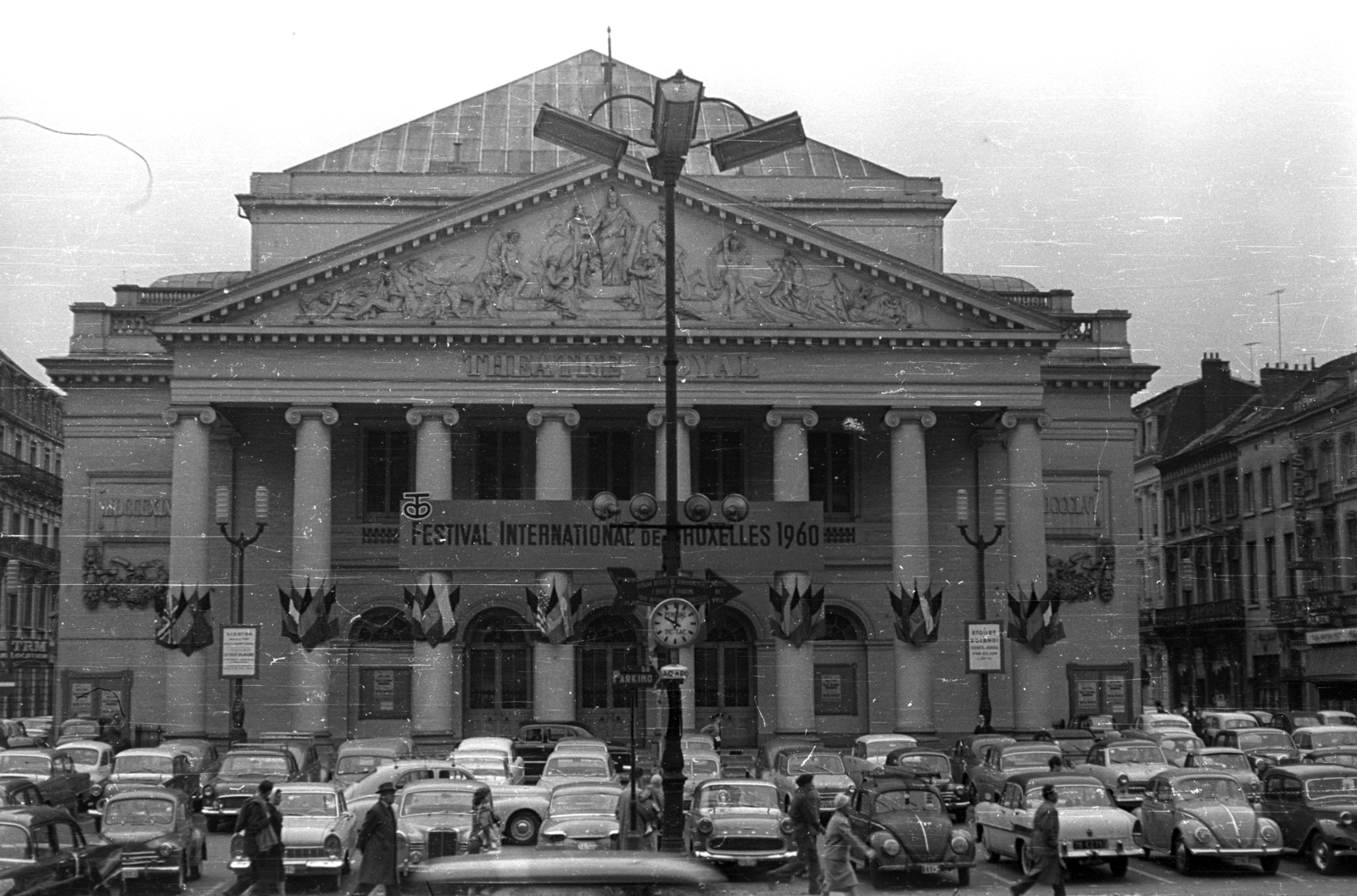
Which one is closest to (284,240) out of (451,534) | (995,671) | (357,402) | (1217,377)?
(357,402)

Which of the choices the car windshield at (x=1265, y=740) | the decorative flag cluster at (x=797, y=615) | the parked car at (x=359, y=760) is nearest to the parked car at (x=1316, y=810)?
the car windshield at (x=1265, y=740)

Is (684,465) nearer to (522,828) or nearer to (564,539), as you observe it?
(564,539)

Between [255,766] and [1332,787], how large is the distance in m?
19.8

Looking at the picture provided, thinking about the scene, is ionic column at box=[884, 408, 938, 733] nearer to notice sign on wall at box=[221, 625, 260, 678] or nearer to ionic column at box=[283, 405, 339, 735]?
ionic column at box=[283, 405, 339, 735]

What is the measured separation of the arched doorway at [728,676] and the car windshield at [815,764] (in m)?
18.9

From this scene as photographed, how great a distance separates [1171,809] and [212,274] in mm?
43874

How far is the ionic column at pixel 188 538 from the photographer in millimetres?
A: 46844

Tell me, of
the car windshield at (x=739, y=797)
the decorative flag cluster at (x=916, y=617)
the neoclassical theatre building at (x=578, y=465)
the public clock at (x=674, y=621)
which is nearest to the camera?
the public clock at (x=674, y=621)

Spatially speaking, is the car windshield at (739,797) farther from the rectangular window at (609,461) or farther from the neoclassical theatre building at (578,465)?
the rectangular window at (609,461)

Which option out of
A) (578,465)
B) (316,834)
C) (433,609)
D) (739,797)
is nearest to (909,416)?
(578,465)

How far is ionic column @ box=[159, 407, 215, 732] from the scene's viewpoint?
46844 mm

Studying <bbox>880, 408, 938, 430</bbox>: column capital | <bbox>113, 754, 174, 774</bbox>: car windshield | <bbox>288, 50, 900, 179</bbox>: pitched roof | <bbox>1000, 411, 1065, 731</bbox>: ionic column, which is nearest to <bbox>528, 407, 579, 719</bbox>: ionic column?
<bbox>880, 408, 938, 430</bbox>: column capital

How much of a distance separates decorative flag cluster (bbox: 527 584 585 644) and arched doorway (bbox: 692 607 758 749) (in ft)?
23.8

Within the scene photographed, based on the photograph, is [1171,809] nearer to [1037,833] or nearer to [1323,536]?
[1037,833]
